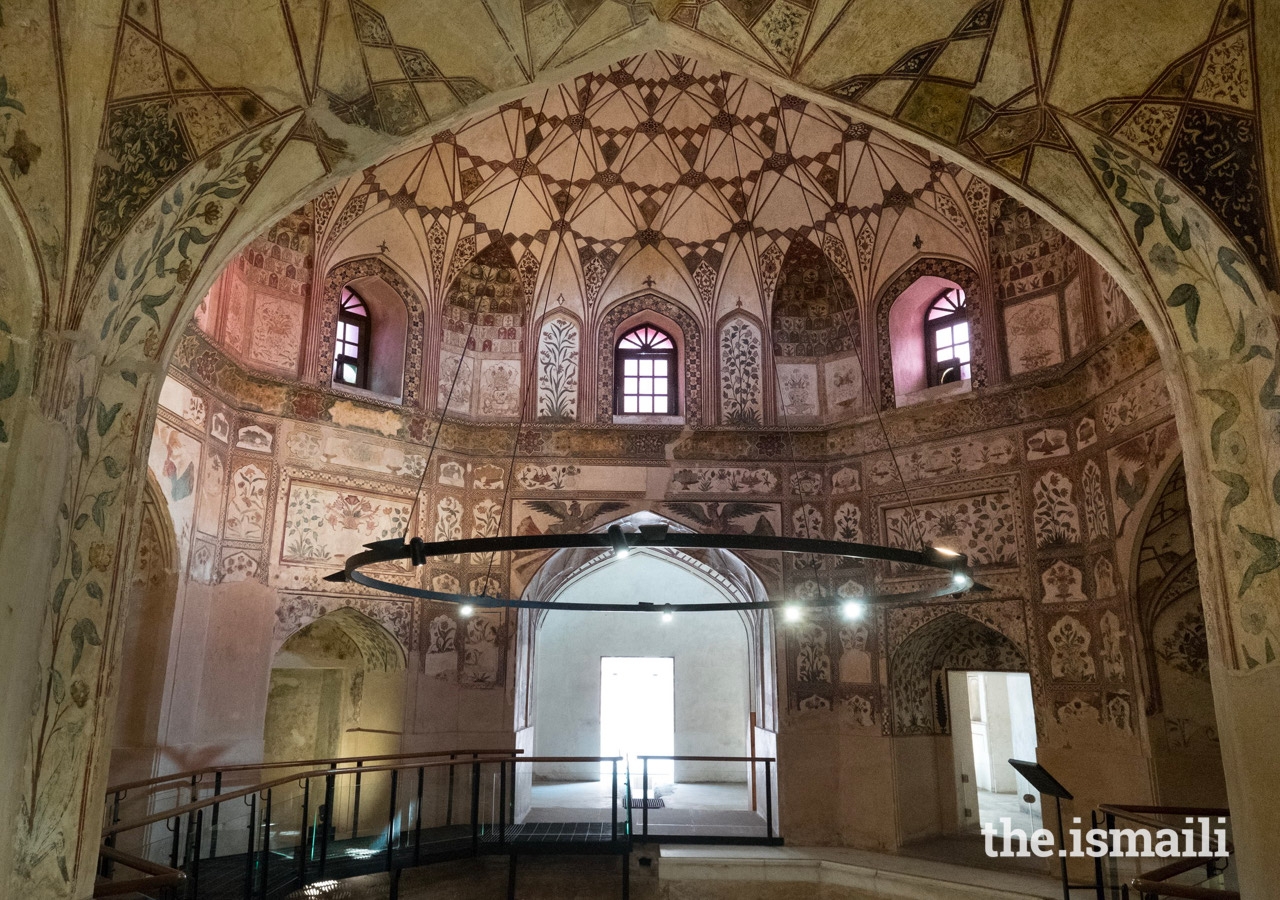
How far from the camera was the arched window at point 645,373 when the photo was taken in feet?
42.3

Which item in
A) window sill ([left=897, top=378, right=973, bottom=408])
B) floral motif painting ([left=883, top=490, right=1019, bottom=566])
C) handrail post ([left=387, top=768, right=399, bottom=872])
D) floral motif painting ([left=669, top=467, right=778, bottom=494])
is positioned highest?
window sill ([left=897, top=378, right=973, bottom=408])

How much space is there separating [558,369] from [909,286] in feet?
15.7

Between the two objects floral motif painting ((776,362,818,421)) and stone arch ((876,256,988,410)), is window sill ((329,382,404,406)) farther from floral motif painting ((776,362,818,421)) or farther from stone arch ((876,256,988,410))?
stone arch ((876,256,988,410))

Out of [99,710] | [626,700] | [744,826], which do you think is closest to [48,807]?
[99,710]

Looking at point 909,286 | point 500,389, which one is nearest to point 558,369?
point 500,389

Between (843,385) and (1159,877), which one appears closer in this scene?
(1159,877)

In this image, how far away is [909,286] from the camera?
12.1 m

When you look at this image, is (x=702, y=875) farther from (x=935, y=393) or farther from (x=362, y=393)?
(x=362, y=393)

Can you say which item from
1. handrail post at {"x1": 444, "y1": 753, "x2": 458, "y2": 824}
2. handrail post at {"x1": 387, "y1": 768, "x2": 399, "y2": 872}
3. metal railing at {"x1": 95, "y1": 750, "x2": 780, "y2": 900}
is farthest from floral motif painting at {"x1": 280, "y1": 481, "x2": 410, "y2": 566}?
handrail post at {"x1": 387, "y1": 768, "x2": 399, "y2": 872}

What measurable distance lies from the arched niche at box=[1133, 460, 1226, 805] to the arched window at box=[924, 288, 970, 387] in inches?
125

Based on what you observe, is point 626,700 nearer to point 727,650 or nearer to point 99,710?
point 727,650

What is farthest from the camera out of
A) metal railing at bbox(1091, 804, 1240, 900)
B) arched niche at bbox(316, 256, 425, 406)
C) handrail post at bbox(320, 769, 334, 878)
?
arched niche at bbox(316, 256, 425, 406)

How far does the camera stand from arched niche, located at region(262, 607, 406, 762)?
11328mm

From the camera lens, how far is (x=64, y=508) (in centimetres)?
464
